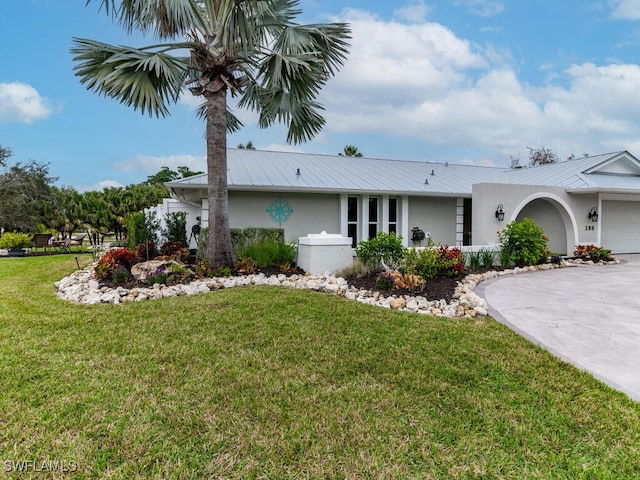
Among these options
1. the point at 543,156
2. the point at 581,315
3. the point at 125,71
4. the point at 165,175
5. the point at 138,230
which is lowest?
the point at 581,315

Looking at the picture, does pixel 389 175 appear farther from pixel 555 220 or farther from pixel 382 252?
pixel 555 220

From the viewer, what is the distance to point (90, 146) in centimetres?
1423

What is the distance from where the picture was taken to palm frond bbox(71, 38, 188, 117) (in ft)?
24.3

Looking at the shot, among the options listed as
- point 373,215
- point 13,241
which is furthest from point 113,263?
point 13,241

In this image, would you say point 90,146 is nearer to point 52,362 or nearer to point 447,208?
point 52,362

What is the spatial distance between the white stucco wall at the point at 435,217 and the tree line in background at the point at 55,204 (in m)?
16.3

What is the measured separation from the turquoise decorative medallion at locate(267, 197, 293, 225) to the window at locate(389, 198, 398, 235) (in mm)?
4075

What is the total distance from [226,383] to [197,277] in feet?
16.5

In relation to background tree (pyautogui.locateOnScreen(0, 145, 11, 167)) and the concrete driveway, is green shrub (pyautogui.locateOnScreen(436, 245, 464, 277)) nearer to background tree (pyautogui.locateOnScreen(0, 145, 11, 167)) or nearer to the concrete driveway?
the concrete driveway

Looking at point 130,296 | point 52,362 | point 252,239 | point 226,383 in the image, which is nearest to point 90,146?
point 252,239

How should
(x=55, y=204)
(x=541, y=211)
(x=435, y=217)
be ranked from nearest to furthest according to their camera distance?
(x=435, y=217) < (x=541, y=211) < (x=55, y=204)

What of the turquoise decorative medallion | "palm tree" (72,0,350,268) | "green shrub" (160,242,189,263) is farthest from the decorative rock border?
the turquoise decorative medallion

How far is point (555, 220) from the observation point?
14.8m

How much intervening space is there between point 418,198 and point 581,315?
29.7 feet
